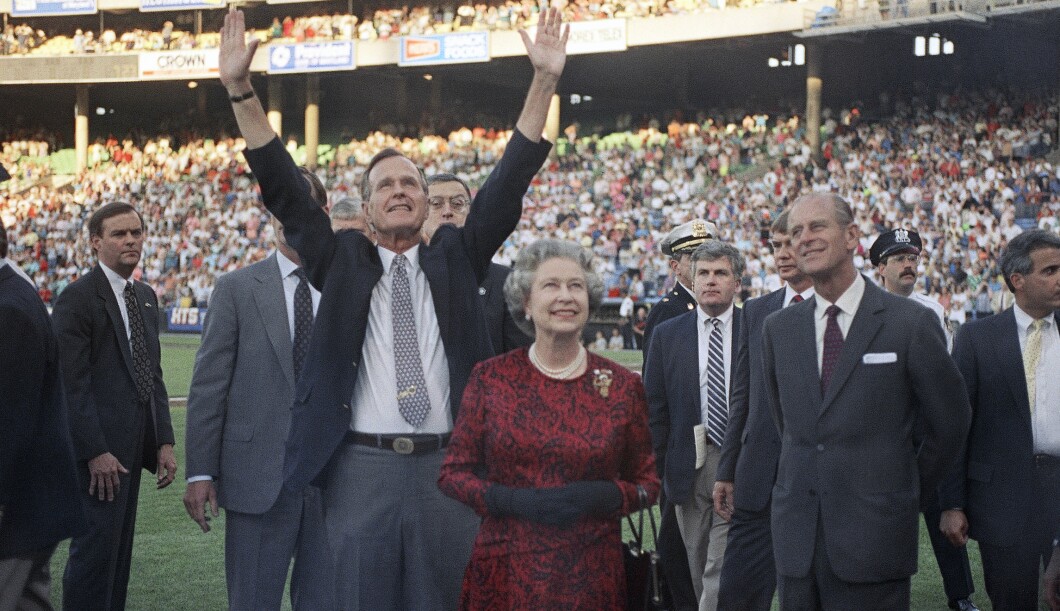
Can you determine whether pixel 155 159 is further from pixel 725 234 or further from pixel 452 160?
pixel 725 234

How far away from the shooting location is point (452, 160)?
1460 inches

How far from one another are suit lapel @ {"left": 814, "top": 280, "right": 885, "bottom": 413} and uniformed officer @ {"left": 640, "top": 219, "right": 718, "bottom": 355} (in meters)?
2.58

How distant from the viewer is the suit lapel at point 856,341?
4.30 m

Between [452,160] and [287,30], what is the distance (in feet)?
28.1

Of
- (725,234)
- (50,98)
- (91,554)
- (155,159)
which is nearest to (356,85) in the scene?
(155,159)

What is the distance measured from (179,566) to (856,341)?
16.0 feet

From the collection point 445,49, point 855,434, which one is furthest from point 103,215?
point 445,49

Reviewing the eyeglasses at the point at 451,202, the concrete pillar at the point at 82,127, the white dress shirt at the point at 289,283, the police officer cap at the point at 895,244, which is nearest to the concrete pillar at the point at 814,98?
the police officer cap at the point at 895,244

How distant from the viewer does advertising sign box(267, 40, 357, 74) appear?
3966 centimetres

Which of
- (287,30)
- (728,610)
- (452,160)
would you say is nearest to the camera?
(728,610)

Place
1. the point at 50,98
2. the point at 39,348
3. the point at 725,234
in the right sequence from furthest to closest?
the point at 50,98
the point at 725,234
the point at 39,348

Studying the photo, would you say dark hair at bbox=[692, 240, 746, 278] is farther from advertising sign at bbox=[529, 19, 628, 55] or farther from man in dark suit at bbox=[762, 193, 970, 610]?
advertising sign at bbox=[529, 19, 628, 55]

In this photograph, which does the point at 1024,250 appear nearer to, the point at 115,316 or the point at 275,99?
the point at 115,316

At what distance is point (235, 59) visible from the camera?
4.00 meters
